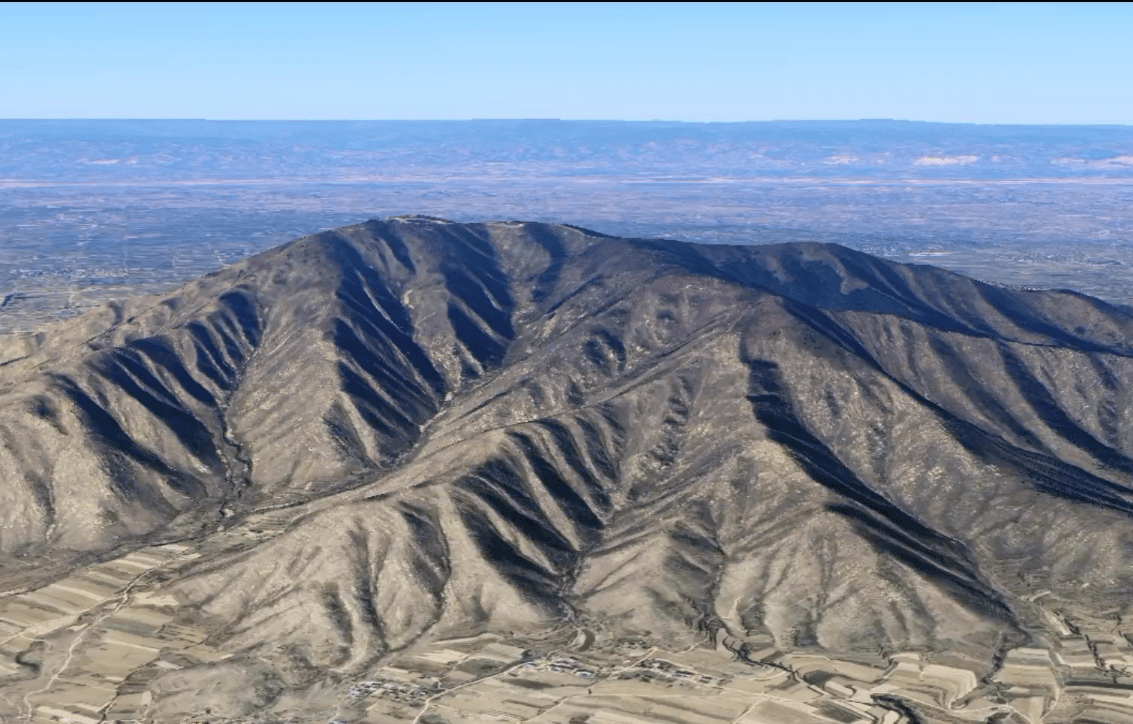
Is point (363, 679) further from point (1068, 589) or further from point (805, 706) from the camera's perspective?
point (1068, 589)

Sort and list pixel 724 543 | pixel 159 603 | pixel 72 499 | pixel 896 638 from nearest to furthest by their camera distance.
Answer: pixel 896 638, pixel 159 603, pixel 724 543, pixel 72 499

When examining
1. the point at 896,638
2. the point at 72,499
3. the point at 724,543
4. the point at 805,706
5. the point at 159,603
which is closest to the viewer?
the point at 805,706

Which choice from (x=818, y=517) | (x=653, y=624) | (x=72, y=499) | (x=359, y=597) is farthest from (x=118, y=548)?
(x=818, y=517)

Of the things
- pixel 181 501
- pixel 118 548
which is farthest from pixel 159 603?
pixel 181 501

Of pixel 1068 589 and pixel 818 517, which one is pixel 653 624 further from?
A: pixel 1068 589

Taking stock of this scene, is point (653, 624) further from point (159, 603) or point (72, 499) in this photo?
point (72, 499)

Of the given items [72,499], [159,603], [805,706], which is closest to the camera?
[805,706]

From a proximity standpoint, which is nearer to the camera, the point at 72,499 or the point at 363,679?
the point at 363,679

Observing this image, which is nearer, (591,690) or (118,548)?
(591,690)
